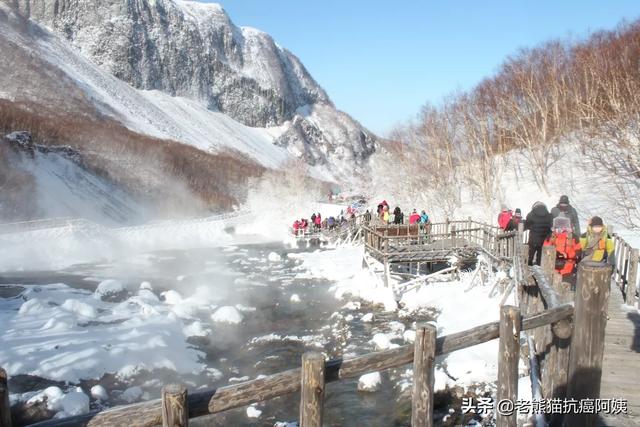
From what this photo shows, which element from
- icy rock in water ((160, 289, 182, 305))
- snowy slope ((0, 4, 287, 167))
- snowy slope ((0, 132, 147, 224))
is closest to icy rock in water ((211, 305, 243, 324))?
icy rock in water ((160, 289, 182, 305))

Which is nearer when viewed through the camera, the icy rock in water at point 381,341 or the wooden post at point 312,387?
the wooden post at point 312,387

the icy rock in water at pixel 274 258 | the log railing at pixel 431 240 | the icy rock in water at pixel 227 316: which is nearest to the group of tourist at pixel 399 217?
the log railing at pixel 431 240

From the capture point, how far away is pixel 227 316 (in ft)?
45.3

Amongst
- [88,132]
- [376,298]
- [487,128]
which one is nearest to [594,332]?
[376,298]

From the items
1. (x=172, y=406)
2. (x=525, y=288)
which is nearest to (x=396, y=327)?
(x=525, y=288)

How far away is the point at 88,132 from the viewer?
6109cm

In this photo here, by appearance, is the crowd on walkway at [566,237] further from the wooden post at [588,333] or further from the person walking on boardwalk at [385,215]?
the person walking on boardwalk at [385,215]

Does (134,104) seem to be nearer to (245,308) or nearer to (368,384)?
(245,308)

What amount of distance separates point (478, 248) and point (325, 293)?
559cm

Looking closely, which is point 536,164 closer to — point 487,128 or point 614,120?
point 487,128

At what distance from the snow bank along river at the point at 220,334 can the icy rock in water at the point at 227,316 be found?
0.13ft

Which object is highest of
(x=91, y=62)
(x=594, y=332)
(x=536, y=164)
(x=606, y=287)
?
(x=91, y=62)

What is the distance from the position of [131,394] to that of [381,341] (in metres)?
5.78

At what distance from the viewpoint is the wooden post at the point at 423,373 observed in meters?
3.57
